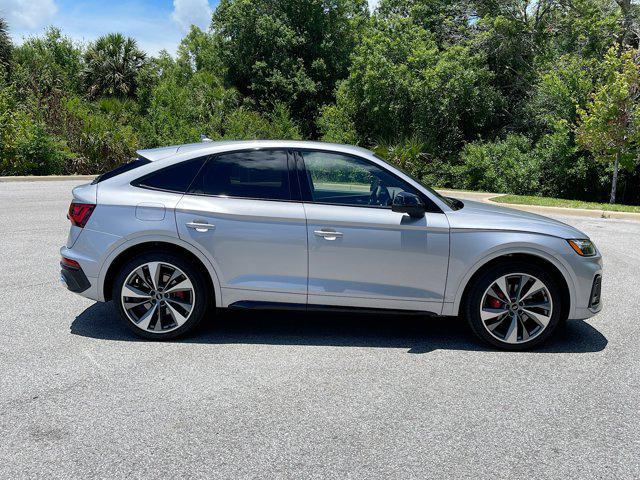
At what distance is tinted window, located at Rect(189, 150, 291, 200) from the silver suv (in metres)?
0.01

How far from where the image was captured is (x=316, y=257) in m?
4.76

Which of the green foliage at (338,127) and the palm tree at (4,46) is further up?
the palm tree at (4,46)

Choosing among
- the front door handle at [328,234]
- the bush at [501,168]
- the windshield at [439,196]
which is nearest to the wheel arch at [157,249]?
the front door handle at [328,234]

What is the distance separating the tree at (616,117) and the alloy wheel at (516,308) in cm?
1584

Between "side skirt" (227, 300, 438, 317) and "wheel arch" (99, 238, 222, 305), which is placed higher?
"wheel arch" (99, 238, 222, 305)

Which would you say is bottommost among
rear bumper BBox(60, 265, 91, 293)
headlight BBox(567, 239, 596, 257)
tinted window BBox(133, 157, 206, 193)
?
rear bumper BBox(60, 265, 91, 293)

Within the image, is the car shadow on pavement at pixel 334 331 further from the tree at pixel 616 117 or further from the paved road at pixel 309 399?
the tree at pixel 616 117

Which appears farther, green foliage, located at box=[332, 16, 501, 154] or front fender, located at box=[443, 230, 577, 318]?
green foliage, located at box=[332, 16, 501, 154]

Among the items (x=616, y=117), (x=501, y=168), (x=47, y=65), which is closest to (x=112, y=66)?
(x=47, y=65)

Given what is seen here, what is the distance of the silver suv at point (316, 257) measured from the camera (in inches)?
187

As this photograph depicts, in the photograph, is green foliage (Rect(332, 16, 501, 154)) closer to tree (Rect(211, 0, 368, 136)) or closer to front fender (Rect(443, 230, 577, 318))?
tree (Rect(211, 0, 368, 136))

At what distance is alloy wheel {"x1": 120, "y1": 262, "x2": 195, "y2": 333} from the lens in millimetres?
4812

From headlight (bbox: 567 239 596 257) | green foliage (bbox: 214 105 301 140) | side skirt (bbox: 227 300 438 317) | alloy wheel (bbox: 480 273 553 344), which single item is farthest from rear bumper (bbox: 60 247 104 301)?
green foliage (bbox: 214 105 301 140)

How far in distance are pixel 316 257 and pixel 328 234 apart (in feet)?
0.70
